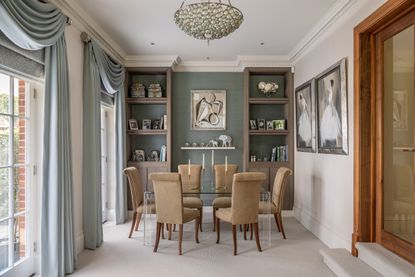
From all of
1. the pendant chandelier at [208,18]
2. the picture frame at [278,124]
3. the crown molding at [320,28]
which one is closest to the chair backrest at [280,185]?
the picture frame at [278,124]

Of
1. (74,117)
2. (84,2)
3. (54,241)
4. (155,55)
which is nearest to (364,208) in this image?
(54,241)

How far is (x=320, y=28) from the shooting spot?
4.25 m

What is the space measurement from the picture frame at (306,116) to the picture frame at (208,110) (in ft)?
4.69

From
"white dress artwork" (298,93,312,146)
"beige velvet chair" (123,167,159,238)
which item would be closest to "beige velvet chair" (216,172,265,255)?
"beige velvet chair" (123,167,159,238)

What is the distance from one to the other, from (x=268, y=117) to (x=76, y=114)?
3.68m

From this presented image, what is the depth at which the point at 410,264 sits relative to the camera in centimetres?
267

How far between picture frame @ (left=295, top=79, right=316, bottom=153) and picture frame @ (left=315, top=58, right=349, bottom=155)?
0.63 ft

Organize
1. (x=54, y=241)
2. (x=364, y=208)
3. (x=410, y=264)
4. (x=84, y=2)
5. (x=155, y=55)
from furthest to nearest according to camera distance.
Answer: (x=155, y=55) < (x=84, y=2) < (x=364, y=208) < (x=54, y=241) < (x=410, y=264)

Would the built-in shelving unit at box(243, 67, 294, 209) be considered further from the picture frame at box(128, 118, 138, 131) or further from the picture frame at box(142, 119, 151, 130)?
the picture frame at box(128, 118, 138, 131)

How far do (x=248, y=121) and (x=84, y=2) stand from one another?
3.44 metres

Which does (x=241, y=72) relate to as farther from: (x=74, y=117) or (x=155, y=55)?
(x=74, y=117)

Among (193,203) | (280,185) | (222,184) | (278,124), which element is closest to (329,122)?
(280,185)

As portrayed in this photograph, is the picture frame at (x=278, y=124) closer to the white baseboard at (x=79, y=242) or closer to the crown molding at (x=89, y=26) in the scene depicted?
the crown molding at (x=89, y=26)

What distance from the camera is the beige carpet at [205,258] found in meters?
3.32
